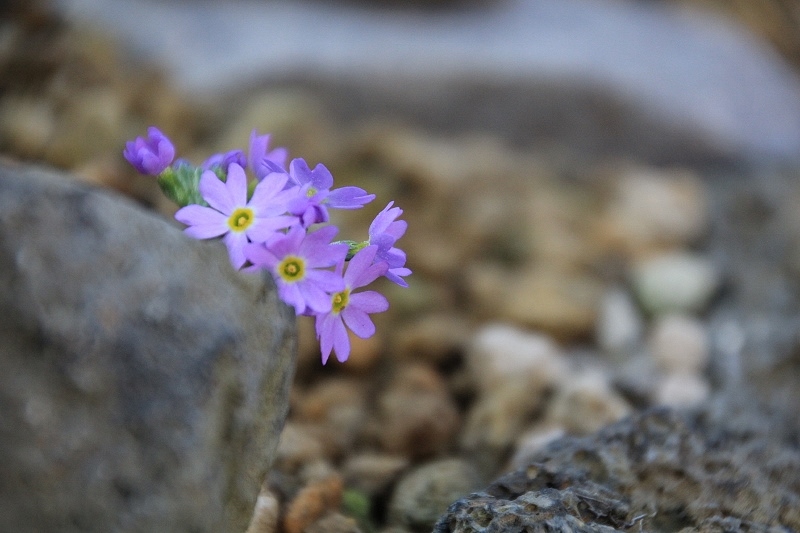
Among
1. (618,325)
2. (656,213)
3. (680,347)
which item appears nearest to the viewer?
(680,347)

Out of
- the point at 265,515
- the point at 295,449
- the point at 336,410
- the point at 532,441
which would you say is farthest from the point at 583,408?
the point at 265,515

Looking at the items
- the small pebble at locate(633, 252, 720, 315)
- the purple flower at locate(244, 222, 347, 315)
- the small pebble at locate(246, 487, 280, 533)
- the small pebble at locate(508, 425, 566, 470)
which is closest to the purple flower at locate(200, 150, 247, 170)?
the purple flower at locate(244, 222, 347, 315)

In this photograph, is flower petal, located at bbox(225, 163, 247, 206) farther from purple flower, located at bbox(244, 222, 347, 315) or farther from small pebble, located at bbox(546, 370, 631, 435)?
small pebble, located at bbox(546, 370, 631, 435)

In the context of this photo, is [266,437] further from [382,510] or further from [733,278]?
[733,278]

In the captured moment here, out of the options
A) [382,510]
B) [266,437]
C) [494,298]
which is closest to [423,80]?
[494,298]

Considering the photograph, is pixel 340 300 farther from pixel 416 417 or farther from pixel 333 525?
pixel 416 417

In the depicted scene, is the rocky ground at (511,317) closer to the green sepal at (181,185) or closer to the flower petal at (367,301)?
the flower petal at (367,301)
